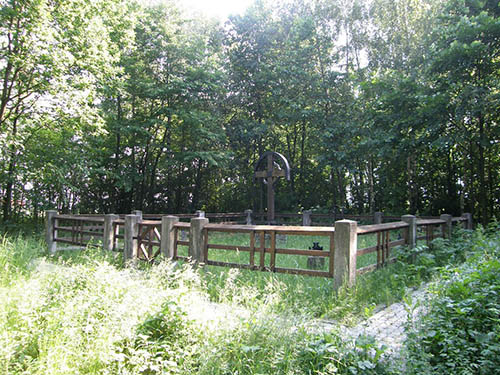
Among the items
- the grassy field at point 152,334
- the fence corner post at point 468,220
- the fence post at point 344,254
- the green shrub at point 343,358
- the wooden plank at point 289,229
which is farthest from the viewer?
the fence corner post at point 468,220

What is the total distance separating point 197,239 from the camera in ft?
20.2

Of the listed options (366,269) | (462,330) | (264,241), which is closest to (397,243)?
(366,269)

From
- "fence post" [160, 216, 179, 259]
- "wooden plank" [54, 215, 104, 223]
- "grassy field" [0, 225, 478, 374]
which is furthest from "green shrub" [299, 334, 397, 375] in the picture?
"wooden plank" [54, 215, 104, 223]

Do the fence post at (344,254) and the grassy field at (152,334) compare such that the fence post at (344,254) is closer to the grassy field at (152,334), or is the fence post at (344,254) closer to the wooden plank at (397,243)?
the grassy field at (152,334)

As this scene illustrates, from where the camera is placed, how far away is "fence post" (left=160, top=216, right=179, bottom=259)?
6.53 meters

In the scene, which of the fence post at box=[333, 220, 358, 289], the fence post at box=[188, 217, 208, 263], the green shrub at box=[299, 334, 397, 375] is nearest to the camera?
the green shrub at box=[299, 334, 397, 375]

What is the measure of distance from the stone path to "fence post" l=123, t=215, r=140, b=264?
4491mm

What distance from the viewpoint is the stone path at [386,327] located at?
3.40 metres

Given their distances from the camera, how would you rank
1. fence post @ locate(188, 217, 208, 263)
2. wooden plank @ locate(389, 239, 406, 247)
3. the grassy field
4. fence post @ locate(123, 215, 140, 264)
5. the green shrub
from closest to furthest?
1. the green shrub
2. the grassy field
3. fence post @ locate(188, 217, 208, 263)
4. wooden plank @ locate(389, 239, 406, 247)
5. fence post @ locate(123, 215, 140, 264)

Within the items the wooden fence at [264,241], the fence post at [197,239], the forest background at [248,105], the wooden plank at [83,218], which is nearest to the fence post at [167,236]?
the wooden fence at [264,241]

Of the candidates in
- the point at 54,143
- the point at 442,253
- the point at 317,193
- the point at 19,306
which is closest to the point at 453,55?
the point at 442,253

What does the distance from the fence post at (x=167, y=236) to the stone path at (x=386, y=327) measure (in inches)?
135

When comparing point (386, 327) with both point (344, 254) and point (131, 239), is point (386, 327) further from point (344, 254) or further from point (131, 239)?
point (131, 239)

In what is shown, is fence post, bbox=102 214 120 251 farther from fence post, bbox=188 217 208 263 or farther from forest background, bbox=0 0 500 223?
forest background, bbox=0 0 500 223
